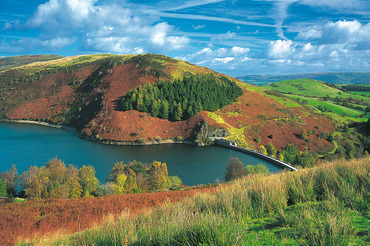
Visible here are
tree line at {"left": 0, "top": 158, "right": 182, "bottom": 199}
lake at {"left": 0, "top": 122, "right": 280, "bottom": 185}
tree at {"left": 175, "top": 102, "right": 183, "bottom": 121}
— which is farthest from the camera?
tree at {"left": 175, "top": 102, "right": 183, "bottom": 121}

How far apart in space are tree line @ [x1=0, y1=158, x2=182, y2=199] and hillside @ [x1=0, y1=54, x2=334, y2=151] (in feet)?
107

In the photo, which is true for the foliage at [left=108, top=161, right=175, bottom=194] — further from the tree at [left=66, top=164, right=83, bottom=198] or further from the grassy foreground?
the grassy foreground

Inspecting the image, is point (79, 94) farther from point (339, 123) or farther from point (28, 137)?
point (339, 123)

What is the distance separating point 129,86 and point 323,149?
234 ft

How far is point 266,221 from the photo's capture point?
19.7 feet

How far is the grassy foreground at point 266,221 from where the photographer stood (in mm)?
4543

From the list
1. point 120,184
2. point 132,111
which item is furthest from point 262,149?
point 120,184

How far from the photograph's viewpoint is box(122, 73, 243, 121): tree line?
76000mm

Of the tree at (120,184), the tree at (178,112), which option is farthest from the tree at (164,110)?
the tree at (120,184)

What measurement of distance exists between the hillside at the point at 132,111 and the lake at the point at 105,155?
6.01m

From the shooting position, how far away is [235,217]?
6.30 meters

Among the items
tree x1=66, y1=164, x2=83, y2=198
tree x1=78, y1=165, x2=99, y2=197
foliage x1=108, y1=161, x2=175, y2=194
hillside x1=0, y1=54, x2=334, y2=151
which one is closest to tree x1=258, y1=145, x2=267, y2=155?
hillside x1=0, y1=54, x2=334, y2=151

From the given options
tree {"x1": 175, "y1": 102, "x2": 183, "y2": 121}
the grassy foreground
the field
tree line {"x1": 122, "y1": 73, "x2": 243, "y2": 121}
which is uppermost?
tree line {"x1": 122, "y1": 73, "x2": 243, "y2": 121}

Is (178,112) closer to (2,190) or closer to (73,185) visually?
(73,185)
